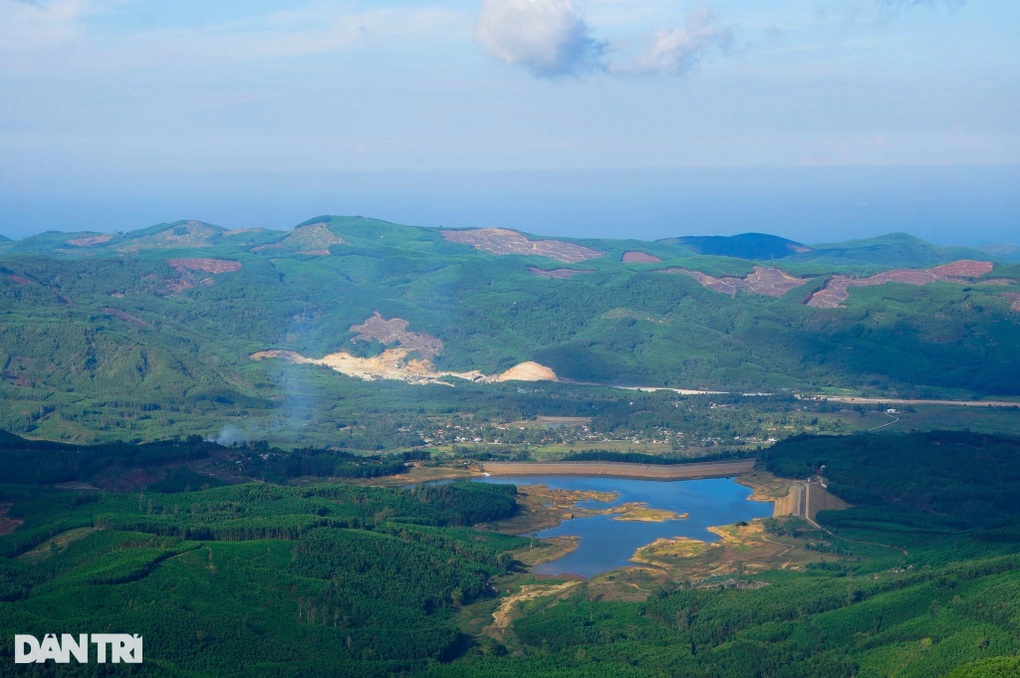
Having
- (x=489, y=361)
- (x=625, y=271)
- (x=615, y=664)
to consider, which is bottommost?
(x=615, y=664)

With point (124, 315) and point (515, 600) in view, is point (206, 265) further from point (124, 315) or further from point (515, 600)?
point (515, 600)

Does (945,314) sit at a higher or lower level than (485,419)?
higher

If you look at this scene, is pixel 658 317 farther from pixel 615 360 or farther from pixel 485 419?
pixel 485 419

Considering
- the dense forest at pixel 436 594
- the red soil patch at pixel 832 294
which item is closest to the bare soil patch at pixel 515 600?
the dense forest at pixel 436 594

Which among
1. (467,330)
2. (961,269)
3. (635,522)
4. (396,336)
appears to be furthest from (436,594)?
(961,269)

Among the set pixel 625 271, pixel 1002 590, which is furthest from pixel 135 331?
pixel 1002 590

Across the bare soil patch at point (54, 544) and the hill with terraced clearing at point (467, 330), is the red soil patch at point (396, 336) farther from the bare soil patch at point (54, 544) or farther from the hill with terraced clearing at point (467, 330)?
the bare soil patch at point (54, 544)

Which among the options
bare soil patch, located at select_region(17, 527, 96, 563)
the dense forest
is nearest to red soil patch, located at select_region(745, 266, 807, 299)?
the dense forest
